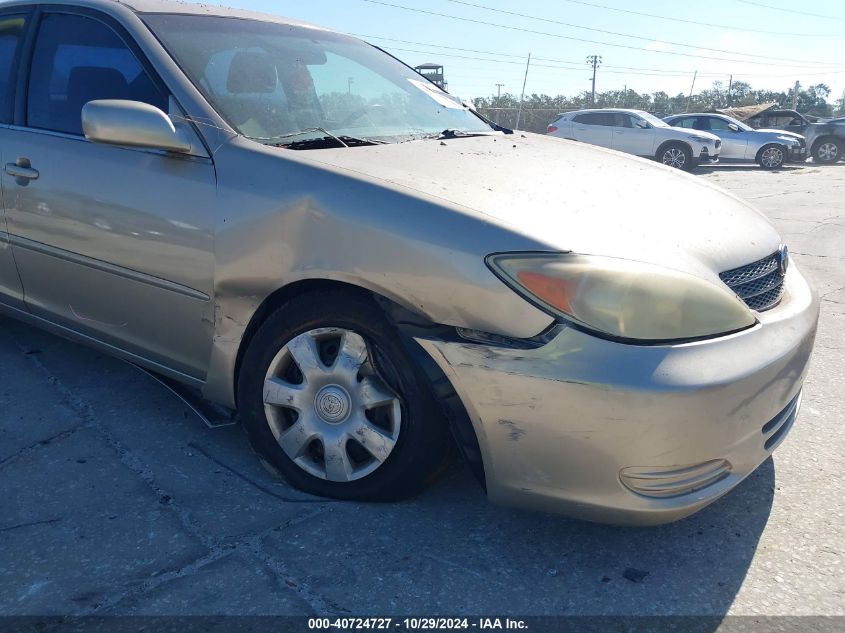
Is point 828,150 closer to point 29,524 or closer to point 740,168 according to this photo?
point 740,168

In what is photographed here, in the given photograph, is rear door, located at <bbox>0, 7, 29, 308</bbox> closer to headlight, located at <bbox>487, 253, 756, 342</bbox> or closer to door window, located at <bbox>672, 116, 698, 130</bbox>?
headlight, located at <bbox>487, 253, 756, 342</bbox>

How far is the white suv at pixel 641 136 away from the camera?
17.3 m

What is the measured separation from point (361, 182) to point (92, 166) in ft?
4.07

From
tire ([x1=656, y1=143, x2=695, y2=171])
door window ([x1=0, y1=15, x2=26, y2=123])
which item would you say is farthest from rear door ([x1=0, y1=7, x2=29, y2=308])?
tire ([x1=656, y1=143, x2=695, y2=171])

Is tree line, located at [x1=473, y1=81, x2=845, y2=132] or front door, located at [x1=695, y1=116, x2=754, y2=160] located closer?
front door, located at [x1=695, y1=116, x2=754, y2=160]

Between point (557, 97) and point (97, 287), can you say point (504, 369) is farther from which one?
point (557, 97)

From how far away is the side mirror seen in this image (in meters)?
2.40

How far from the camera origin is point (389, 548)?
2.18 metres

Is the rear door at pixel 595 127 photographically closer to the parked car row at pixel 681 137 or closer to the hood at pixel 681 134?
the parked car row at pixel 681 137

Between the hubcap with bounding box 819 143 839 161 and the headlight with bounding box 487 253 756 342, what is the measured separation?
22.4 m

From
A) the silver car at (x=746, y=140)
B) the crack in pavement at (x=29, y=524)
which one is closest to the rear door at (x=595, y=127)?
the silver car at (x=746, y=140)

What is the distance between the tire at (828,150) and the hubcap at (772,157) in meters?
3.31

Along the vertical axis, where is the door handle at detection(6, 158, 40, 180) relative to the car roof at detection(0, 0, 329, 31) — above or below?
below

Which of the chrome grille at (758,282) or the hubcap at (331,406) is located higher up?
the chrome grille at (758,282)
